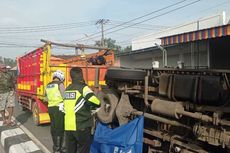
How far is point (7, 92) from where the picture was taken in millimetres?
11156

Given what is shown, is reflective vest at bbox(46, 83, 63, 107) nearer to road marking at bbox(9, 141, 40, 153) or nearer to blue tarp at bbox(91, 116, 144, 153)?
road marking at bbox(9, 141, 40, 153)

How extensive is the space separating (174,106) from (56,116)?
3.27 meters

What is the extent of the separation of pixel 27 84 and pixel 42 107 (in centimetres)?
233

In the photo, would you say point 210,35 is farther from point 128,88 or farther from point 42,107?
point 128,88

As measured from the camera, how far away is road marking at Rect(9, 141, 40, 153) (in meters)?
7.23

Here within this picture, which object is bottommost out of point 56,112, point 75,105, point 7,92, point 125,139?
point 125,139

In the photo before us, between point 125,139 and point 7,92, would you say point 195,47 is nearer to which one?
point 7,92

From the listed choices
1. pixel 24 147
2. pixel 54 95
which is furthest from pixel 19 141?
pixel 54 95

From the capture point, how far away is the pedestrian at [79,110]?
551 centimetres

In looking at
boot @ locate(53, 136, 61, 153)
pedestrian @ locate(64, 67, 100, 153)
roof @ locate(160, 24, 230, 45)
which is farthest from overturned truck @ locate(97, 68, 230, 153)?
roof @ locate(160, 24, 230, 45)

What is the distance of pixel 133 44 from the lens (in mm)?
33188

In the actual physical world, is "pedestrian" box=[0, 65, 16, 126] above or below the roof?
below

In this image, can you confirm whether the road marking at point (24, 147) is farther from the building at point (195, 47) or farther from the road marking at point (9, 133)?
the building at point (195, 47)

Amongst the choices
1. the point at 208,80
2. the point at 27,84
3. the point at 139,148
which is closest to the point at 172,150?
the point at 139,148
